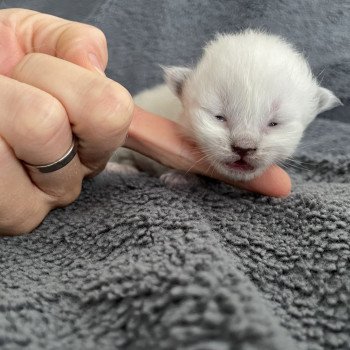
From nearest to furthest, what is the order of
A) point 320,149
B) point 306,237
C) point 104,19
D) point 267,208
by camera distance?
point 306,237 < point 267,208 < point 320,149 < point 104,19

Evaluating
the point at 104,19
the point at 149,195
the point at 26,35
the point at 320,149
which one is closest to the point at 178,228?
the point at 149,195

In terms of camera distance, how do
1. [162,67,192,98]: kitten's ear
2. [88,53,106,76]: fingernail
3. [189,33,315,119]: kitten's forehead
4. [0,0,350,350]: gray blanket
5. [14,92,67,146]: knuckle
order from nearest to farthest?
[0,0,350,350]: gray blanket < [14,92,67,146]: knuckle < [88,53,106,76]: fingernail < [189,33,315,119]: kitten's forehead < [162,67,192,98]: kitten's ear

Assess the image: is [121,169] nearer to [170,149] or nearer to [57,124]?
[170,149]

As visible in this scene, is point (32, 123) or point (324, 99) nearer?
point (32, 123)

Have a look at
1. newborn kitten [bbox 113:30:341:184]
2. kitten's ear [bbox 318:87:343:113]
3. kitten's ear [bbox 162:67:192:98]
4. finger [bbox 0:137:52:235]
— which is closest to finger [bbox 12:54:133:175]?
finger [bbox 0:137:52:235]

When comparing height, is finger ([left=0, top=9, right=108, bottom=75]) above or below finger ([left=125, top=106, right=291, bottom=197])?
above

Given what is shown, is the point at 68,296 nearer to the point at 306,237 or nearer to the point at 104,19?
the point at 306,237

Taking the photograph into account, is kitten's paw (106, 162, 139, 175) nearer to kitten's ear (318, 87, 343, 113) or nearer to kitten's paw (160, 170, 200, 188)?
kitten's paw (160, 170, 200, 188)

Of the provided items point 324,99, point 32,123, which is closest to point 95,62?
point 32,123
